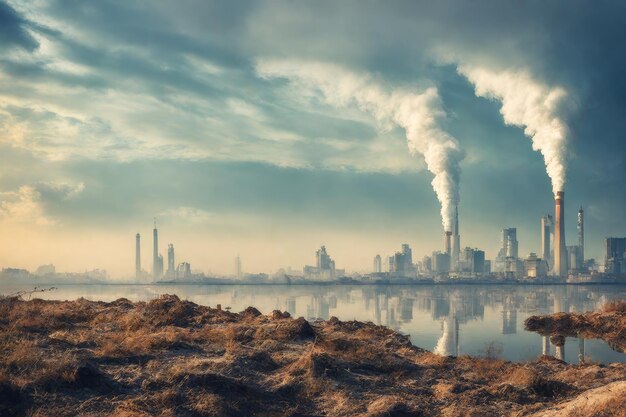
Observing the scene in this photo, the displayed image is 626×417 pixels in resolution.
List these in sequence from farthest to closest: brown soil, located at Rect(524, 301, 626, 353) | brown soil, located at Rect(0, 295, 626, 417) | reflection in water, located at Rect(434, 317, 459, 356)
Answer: brown soil, located at Rect(524, 301, 626, 353) < reflection in water, located at Rect(434, 317, 459, 356) < brown soil, located at Rect(0, 295, 626, 417)

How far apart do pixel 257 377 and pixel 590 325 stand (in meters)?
30.1

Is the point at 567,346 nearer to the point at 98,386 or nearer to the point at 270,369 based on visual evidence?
the point at 270,369

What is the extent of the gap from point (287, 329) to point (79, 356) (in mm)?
8657

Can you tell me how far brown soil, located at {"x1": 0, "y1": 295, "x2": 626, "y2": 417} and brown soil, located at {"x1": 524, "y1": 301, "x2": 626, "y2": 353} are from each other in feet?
49.3

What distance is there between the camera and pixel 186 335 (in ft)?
70.8

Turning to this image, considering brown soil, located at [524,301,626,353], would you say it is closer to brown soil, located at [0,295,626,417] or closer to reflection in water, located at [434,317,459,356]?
reflection in water, located at [434,317,459,356]

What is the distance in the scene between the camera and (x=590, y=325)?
37.9m

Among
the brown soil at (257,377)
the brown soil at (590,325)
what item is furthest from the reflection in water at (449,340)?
the brown soil at (257,377)

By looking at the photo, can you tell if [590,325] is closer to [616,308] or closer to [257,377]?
[616,308]

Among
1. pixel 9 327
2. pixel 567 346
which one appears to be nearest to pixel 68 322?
pixel 9 327

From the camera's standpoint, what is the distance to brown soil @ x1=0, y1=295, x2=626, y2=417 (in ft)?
47.5

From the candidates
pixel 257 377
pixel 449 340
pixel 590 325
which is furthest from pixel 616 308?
pixel 257 377

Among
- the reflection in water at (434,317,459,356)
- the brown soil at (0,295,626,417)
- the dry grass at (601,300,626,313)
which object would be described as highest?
the brown soil at (0,295,626,417)

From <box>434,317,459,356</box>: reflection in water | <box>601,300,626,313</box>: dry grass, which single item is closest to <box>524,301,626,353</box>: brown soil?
<box>601,300,626,313</box>: dry grass
